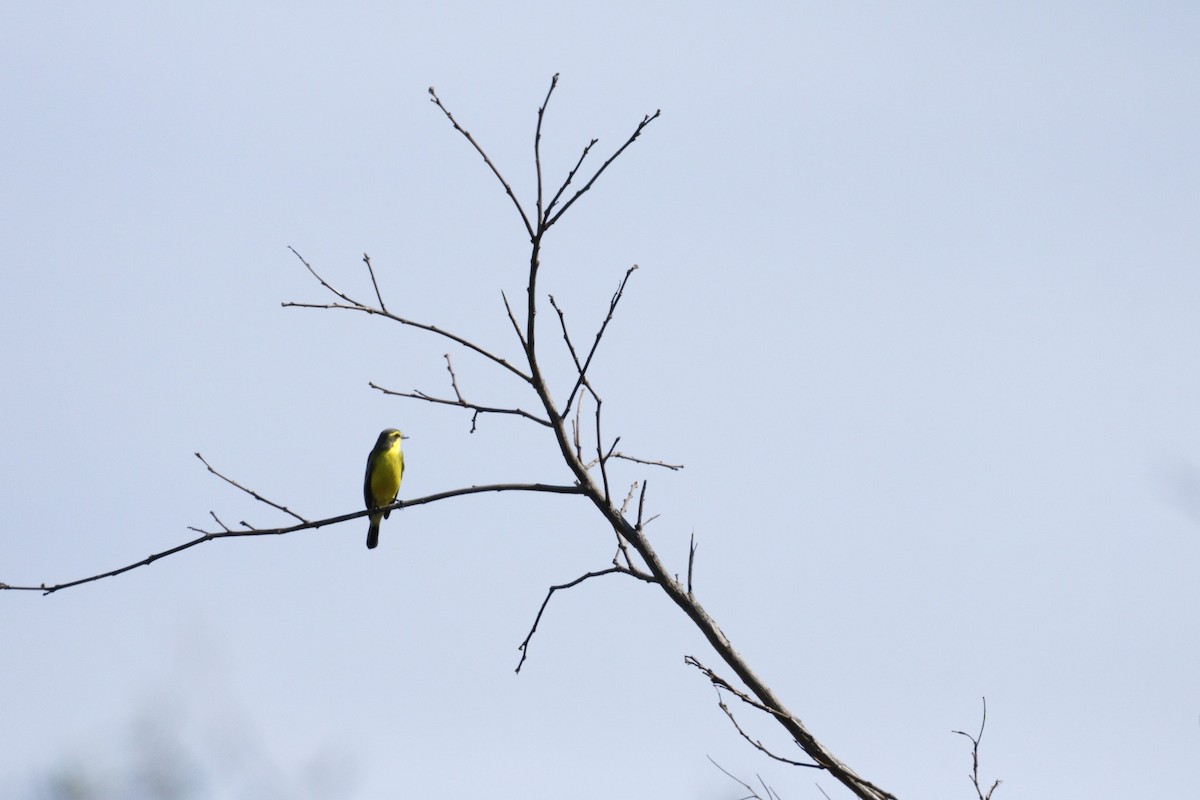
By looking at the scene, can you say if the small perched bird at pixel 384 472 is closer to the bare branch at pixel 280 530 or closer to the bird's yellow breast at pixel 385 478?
the bird's yellow breast at pixel 385 478

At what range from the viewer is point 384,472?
1095 cm

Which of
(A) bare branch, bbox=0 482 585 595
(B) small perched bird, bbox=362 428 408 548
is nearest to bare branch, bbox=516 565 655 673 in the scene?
(A) bare branch, bbox=0 482 585 595

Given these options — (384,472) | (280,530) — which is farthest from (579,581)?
(384,472)

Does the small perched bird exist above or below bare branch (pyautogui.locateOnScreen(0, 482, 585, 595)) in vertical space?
above

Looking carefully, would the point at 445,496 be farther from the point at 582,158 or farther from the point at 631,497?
the point at 582,158

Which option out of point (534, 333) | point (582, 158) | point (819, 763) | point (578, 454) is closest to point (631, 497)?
point (578, 454)

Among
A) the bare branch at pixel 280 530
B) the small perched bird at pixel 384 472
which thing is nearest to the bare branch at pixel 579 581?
the bare branch at pixel 280 530

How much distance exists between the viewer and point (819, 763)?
Result: 9.80 feet

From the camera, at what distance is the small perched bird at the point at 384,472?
36.0 ft

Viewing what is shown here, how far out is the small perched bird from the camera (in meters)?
11.0

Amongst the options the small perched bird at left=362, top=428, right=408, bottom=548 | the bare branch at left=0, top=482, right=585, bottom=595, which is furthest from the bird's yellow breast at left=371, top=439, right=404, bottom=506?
the bare branch at left=0, top=482, right=585, bottom=595

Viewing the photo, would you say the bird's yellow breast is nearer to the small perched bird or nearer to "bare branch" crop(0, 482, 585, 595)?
the small perched bird

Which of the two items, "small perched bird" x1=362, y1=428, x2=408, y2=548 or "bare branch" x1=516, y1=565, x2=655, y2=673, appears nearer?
"bare branch" x1=516, y1=565, x2=655, y2=673

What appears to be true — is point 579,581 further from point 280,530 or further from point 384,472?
point 384,472
